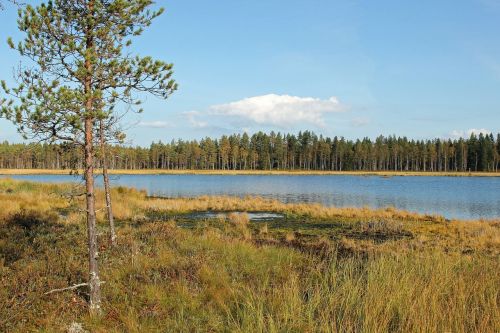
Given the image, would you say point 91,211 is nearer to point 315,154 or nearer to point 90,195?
point 90,195

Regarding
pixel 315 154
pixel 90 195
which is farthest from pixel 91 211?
pixel 315 154

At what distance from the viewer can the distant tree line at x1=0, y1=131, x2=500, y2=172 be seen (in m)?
134

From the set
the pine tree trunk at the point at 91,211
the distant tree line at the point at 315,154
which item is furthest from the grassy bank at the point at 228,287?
the distant tree line at the point at 315,154

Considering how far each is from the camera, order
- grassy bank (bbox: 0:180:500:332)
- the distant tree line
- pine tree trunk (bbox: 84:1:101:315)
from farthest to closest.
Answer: the distant tree line → pine tree trunk (bbox: 84:1:101:315) → grassy bank (bbox: 0:180:500:332)

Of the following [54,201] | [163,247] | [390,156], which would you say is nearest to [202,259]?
[163,247]

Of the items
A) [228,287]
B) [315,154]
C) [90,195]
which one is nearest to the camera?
[90,195]

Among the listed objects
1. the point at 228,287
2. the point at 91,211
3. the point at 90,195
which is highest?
the point at 90,195

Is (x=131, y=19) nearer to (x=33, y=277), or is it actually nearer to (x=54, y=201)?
(x=33, y=277)

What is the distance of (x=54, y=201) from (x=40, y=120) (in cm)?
2479

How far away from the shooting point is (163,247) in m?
11.4

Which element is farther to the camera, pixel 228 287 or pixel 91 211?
pixel 228 287

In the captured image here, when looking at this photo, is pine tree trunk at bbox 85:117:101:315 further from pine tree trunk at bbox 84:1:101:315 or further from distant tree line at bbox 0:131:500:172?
distant tree line at bbox 0:131:500:172

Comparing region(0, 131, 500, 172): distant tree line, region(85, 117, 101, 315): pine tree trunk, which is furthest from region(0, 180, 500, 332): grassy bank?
region(0, 131, 500, 172): distant tree line

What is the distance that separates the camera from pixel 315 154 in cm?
14312
